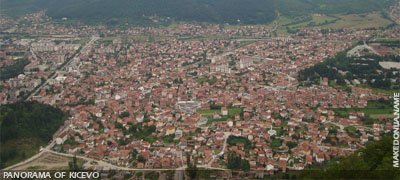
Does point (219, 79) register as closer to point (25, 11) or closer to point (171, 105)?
point (171, 105)

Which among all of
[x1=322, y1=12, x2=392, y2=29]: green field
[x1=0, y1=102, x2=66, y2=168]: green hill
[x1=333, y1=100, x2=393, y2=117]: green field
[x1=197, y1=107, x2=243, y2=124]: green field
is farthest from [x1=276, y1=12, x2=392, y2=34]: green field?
[x1=0, y1=102, x2=66, y2=168]: green hill

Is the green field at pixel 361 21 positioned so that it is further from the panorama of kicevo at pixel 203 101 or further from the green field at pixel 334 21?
the panorama of kicevo at pixel 203 101

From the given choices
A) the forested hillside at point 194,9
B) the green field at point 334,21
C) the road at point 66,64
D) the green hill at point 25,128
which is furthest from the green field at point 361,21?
the green hill at point 25,128

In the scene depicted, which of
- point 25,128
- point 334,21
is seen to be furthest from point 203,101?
point 334,21

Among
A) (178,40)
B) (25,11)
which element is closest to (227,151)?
(178,40)

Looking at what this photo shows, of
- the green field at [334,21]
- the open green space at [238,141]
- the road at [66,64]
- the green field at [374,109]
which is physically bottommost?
the road at [66,64]

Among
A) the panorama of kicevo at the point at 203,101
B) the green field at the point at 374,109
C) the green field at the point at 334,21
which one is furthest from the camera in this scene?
the green field at the point at 334,21
